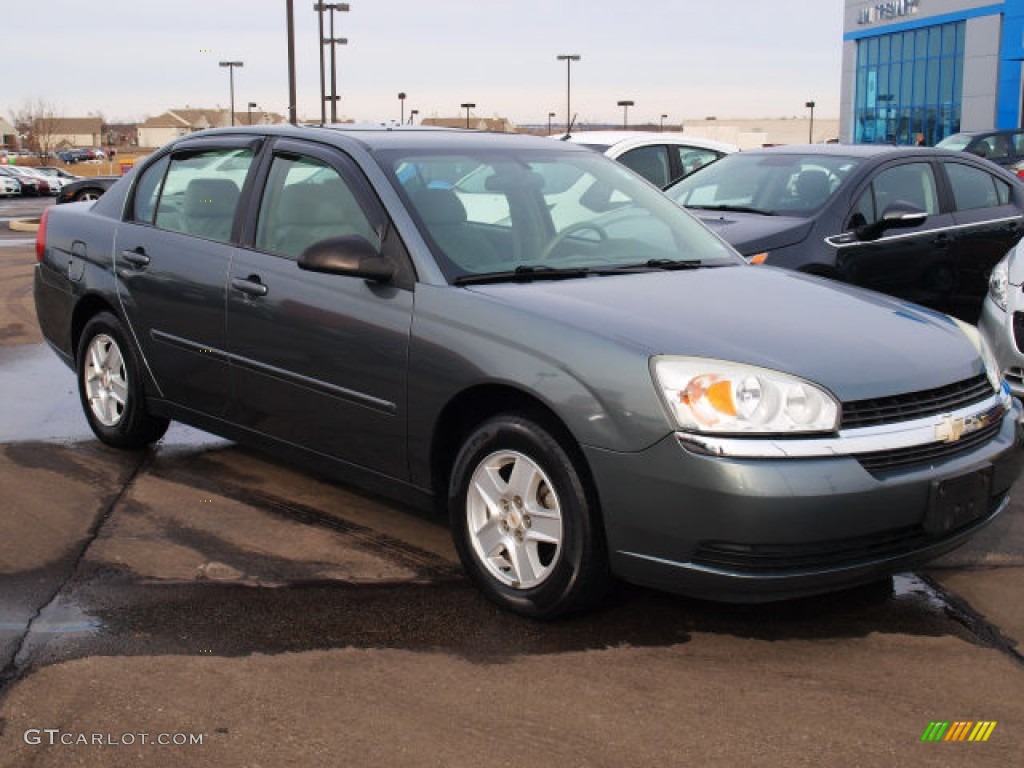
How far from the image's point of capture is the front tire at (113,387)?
6.09 m

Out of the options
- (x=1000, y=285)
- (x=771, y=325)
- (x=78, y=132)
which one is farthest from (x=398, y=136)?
(x=78, y=132)

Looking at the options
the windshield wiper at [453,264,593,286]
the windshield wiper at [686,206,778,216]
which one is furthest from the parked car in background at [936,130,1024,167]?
the windshield wiper at [453,264,593,286]

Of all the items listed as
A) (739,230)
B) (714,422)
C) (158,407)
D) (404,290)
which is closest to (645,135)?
(739,230)

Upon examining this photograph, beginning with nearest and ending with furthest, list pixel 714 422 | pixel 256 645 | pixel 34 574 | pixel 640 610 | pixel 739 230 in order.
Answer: pixel 714 422, pixel 256 645, pixel 640 610, pixel 34 574, pixel 739 230

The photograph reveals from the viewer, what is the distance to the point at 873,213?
8.39 metres

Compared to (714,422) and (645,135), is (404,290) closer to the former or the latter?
(714,422)

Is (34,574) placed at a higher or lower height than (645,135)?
lower

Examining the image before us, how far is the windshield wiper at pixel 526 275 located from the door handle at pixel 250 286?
1.04m

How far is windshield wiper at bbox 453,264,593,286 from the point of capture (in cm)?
450

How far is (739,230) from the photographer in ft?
26.2

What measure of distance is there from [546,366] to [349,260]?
940 mm

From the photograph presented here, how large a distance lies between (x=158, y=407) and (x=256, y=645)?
2345 mm

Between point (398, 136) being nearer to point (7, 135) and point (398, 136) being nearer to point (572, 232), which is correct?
point (572, 232)

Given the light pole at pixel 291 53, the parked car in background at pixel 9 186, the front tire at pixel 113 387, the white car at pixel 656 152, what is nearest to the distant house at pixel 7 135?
the parked car in background at pixel 9 186
